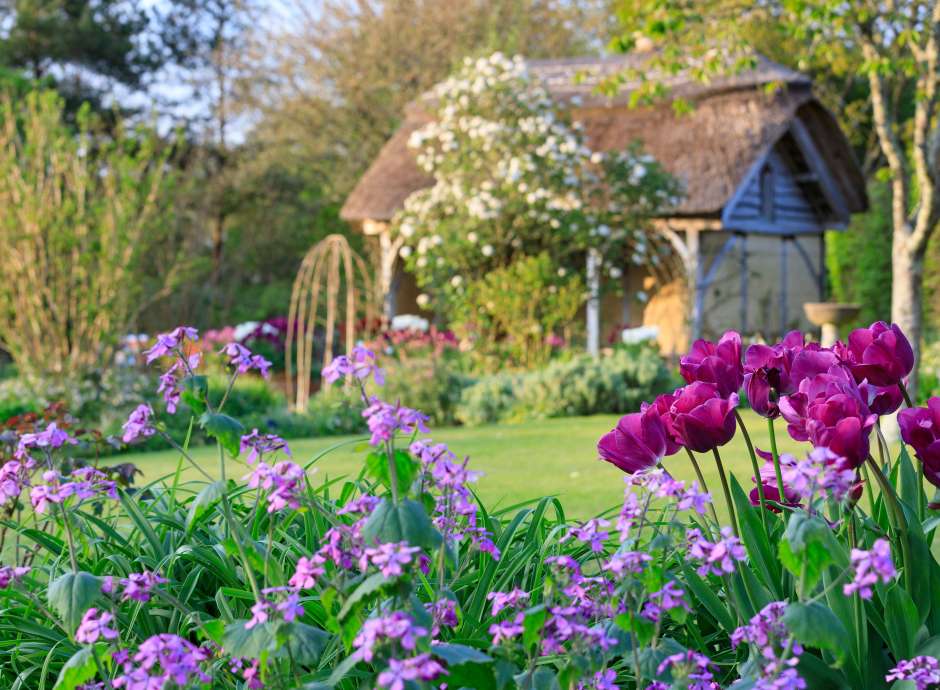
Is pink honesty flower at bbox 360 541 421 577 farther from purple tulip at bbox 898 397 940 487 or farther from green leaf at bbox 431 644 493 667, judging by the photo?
purple tulip at bbox 898 397 940 487

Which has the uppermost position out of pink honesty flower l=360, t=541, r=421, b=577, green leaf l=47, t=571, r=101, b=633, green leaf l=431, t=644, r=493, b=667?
pink honesty flower l=360, t=541, r=421, b=577

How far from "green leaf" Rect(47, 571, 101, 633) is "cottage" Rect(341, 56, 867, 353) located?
45.6 ft

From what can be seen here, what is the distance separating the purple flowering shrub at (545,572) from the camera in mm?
1450

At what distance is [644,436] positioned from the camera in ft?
6.35

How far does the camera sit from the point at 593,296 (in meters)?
14.8

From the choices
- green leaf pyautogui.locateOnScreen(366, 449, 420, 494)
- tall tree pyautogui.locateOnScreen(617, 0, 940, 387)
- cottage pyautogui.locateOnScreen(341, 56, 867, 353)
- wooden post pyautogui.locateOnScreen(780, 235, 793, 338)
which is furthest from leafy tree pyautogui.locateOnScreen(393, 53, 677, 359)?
green leaf pyautogui.locateOnScreen(366, 449, 420, 494)

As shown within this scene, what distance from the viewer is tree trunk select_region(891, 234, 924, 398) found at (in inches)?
331

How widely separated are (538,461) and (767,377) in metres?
5.53

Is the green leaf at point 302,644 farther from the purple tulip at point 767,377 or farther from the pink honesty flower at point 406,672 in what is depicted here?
the purple tulip at point 767,377

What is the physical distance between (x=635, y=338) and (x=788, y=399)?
12.7 m

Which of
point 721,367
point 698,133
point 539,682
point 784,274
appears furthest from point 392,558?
point 784,274

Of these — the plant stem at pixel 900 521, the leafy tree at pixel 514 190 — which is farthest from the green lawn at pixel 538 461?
the leafy tree at pixel 514 190

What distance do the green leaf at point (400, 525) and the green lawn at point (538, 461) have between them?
3547 mm

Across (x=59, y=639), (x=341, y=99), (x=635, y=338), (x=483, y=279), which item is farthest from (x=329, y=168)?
(x=59, y=639)
